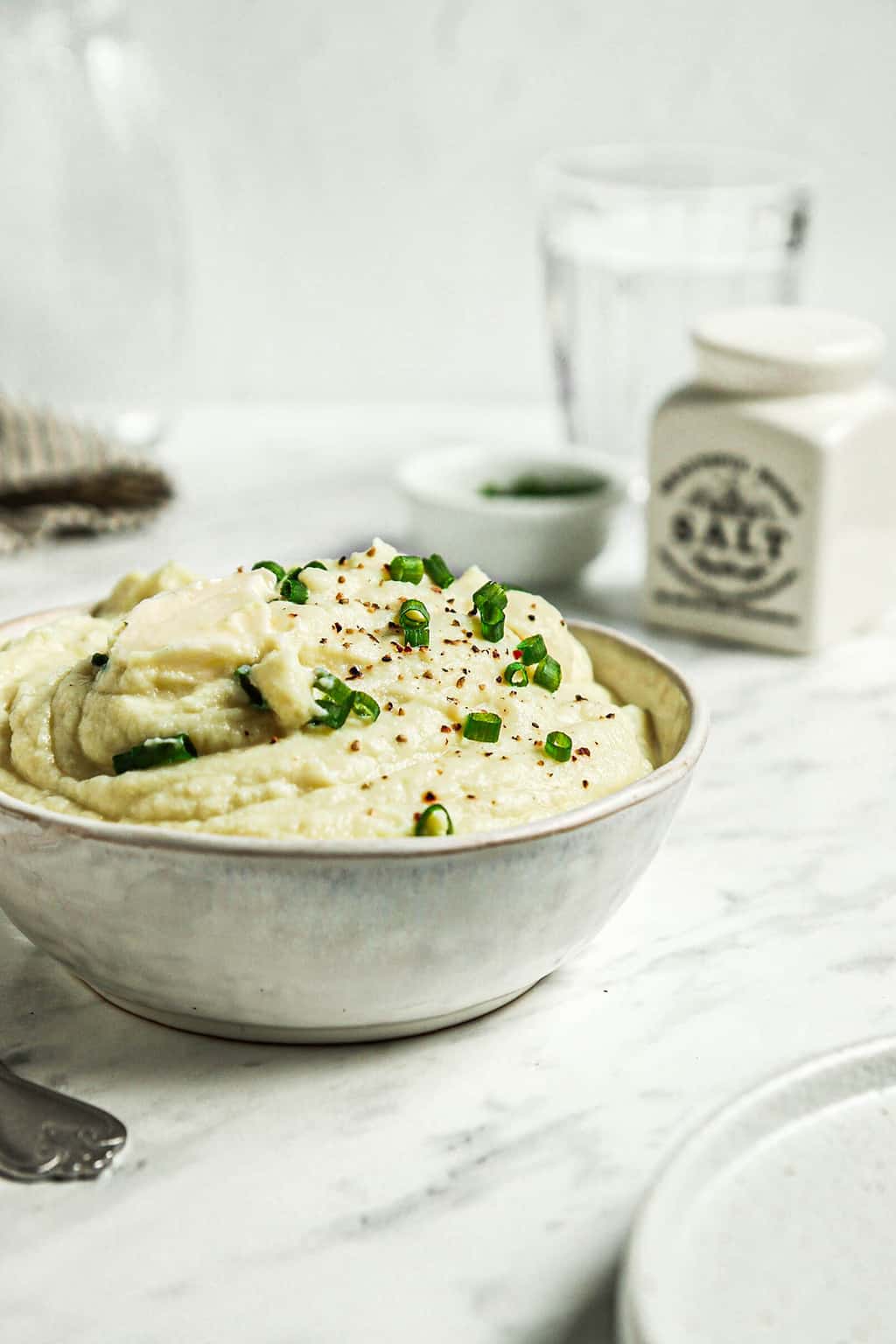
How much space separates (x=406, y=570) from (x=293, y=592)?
13 cm

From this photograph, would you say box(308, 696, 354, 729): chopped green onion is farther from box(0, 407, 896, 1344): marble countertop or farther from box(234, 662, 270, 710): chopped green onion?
box(0, 407, 896, 1344): marble countertop

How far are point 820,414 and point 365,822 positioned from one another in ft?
4.11

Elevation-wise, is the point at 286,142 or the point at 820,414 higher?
the point at 286,142

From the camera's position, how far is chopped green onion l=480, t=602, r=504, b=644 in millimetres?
1550

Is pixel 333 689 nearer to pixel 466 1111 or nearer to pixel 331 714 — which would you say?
pixel 331 714

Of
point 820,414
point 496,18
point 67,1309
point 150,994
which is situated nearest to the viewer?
point 67,1309

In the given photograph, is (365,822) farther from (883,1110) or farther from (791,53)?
(791,53)

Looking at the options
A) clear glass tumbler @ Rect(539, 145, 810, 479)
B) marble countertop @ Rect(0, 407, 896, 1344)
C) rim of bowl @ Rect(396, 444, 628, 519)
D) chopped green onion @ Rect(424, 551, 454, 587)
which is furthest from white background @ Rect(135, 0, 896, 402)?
chopped green onion @ Rect(424, 551, 454, 587)

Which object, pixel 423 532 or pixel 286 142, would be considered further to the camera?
pixel 286 142

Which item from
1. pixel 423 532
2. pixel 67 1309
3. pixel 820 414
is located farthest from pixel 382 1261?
pixel 423 532

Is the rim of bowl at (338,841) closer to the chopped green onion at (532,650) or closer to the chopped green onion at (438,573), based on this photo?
the chopped green onion at (532,650)

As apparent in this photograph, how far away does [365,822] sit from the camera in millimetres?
1317

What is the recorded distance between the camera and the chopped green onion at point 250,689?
1407 millimetres

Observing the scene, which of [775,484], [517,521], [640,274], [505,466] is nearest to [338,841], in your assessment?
[775,484]
